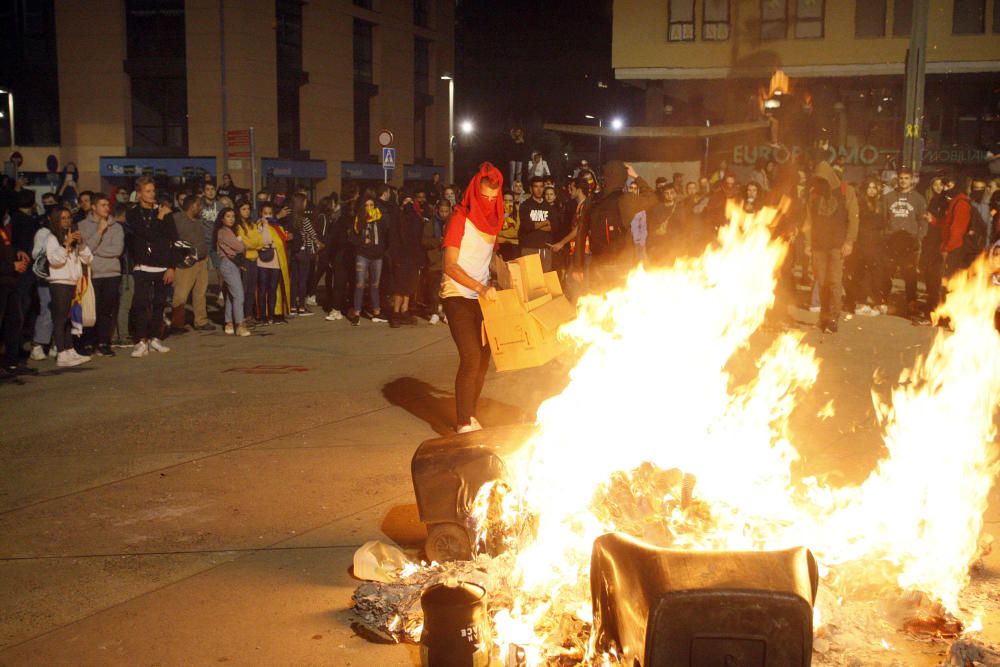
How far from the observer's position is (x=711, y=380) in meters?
5.93

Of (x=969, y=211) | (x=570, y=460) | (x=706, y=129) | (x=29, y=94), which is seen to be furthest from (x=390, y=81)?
(x=570, y=460)

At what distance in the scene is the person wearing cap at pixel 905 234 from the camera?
49.7ft

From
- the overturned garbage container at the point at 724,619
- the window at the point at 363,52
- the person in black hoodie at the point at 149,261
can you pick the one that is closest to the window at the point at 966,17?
the window at the point at 363,52

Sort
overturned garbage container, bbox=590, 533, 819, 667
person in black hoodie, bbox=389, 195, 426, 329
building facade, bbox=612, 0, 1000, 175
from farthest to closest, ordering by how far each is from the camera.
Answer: building facade, bbox=612, 0, 1000, 175 < person in black hoodie, bbox=389, 195, 426, 329 < overturned garbage container, bbox=590, 533, 819, 667

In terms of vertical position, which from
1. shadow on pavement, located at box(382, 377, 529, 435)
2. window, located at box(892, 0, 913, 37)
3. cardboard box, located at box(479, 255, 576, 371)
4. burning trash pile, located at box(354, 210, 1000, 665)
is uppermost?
window, located at box(892, 0, 913, 37)

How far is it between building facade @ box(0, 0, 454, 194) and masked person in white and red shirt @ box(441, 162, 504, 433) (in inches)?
1260

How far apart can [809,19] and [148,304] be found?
2947 centimetres

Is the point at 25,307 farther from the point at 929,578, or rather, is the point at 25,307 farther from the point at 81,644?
the point at 929,578

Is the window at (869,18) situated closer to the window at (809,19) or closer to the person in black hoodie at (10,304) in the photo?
the window at (809,19)

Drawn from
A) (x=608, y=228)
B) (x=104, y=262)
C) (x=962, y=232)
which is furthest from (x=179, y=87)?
(x=608, y=228)

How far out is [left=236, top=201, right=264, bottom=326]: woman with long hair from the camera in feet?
47.0

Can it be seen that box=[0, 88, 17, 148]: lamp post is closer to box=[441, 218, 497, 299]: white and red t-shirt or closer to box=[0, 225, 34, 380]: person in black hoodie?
box=[0, 225, 34, 380]: person in black hoodie

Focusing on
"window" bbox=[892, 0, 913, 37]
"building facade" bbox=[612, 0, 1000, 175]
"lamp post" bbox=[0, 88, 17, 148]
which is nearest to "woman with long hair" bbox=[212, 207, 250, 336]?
"building facade" bbox=[612, 0, 1000, 175]

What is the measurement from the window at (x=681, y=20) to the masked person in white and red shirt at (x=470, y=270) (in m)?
30.9
